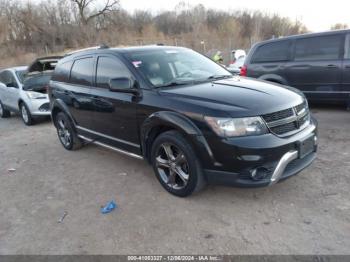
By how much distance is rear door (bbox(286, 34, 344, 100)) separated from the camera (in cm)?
657

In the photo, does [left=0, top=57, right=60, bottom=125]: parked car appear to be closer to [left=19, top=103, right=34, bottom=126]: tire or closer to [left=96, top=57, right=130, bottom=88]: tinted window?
[left=19, top=103, right=34, bottom=126]: tire

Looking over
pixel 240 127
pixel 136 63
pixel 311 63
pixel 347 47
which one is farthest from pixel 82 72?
pixel 347 47

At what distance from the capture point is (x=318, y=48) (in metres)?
6.79

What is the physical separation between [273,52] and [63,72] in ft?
15.7

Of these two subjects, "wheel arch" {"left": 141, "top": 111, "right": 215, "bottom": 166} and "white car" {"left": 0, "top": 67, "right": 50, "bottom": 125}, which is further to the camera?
"white car" {"left": 0, "top": 67, "right": 50, "bottom": 125}

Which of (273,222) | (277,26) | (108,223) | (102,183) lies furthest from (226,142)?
(277,26)

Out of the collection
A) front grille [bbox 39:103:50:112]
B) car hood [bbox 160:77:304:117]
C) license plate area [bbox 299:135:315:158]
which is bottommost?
front grille [bbox 39:103:50:112]

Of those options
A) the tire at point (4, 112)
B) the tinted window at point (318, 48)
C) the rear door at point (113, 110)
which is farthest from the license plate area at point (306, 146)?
the tire at point (4, 112)

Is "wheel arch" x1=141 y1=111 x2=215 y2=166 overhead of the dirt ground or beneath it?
overhead

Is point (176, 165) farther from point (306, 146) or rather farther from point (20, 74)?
point (20, 74)

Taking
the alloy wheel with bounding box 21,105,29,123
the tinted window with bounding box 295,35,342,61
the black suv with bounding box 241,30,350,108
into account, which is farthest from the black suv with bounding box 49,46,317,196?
the alloy wheel with bounding box 21,105,29,123

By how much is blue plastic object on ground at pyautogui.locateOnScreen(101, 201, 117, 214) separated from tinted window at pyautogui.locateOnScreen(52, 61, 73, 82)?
9.03ft

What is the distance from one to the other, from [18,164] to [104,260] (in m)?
3.51

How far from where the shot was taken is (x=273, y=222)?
3080mm
